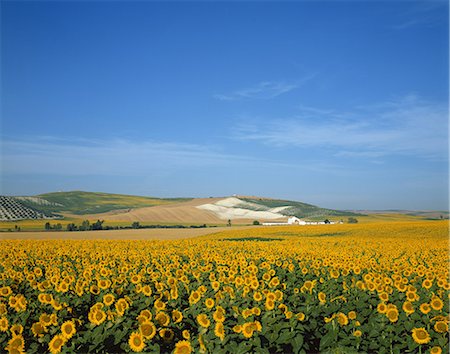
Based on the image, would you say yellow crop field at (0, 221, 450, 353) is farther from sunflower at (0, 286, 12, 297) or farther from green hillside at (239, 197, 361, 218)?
green hillside at (239, 197, 361, 218)

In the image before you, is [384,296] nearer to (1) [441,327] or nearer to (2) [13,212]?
(1) [441,327]

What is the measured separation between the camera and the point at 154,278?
941 centimetres

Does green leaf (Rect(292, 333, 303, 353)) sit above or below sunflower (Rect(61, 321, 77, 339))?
below

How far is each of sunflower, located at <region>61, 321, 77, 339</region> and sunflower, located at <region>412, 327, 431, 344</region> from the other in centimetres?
485

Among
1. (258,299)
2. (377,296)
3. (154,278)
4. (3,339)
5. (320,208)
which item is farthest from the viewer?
(320,208)

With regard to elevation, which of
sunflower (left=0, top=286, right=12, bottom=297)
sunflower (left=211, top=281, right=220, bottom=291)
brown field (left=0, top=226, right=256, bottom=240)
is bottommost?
brown field (left=0, top=226, right=256, bottom=240)

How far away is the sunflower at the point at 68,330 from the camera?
5.70 m

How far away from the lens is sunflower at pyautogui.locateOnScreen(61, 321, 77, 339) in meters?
5.70

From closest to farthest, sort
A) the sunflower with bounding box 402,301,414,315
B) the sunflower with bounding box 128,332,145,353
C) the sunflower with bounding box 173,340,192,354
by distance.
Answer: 1. the sunflower with bounding box 173,340,192,354
2. the sunflower with bounding box 128,332,145,353
3. the sunflower with bounding box 402,301,414,315

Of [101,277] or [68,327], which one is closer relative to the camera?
[68,327]

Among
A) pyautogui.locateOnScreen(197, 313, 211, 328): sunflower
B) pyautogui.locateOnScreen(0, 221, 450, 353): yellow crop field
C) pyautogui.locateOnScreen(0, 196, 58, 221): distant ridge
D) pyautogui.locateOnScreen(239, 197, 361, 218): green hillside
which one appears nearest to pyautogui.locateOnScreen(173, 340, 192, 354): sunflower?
pyautogui.locateOnScreen(0, 221, 450, 353): yellow crop field

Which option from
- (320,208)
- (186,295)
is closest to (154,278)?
(186,295)

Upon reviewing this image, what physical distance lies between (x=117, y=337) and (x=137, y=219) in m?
93.0

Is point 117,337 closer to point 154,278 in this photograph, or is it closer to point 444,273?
point 154,278
